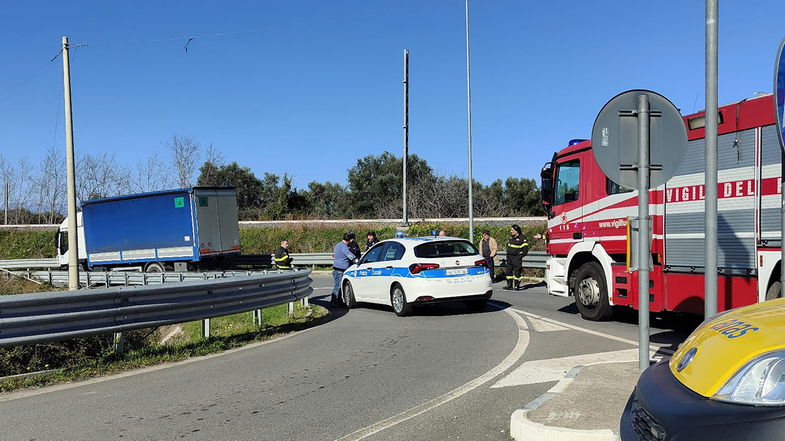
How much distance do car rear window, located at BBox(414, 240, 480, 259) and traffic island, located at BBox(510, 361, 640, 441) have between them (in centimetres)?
598

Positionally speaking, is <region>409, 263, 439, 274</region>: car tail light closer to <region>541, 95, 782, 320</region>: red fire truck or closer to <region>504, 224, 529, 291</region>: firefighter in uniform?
<region>541, 95, 782, 320</region>: red fire truck

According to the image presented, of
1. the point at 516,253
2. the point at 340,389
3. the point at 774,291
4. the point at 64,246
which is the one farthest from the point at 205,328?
the point at 64,246

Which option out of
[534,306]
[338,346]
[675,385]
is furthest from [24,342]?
[534,306]

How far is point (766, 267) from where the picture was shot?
293 inches

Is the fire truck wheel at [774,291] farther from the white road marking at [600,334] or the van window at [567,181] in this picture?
the van window at [567,181]

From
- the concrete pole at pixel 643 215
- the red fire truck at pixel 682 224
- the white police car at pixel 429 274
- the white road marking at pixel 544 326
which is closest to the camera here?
the concrete pole at pixel 643 215

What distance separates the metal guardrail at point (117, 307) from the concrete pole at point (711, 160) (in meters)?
6.38

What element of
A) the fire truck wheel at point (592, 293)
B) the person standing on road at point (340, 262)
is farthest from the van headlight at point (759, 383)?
the person standing on road at point (340, 262)

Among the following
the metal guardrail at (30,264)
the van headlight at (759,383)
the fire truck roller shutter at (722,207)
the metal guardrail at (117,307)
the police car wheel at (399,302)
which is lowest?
the metal guardrail at (30,264)

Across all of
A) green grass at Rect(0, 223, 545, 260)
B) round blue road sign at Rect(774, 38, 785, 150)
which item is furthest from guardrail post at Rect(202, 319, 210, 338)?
green grass at Rect(0, 223, 545, 260)

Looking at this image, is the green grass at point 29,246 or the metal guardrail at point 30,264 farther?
the green grass at point 29,246

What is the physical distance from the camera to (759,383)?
102 inches

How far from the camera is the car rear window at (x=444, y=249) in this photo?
12125mm

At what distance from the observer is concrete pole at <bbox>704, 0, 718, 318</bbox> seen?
5531mm
